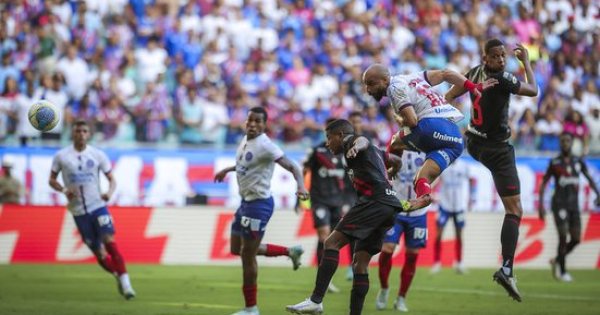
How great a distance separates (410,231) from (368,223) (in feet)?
13.9

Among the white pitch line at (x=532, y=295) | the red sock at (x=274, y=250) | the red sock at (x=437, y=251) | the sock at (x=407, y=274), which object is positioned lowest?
the red sock at (x=437, y=251)

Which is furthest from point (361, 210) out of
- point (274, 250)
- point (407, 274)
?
point (407, 274)

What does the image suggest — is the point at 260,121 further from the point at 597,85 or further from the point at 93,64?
the point at 597,85

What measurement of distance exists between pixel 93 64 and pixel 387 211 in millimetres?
16135

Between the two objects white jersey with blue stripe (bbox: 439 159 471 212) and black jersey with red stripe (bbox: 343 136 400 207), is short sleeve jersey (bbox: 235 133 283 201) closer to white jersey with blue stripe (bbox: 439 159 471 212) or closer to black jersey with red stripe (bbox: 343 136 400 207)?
black jersey with red stripe (bbox: 343 136 400 207)

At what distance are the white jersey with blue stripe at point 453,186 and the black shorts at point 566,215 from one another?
230 cm

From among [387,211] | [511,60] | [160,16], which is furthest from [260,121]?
[511,60]

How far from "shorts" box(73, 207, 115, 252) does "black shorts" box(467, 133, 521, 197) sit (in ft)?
21.7

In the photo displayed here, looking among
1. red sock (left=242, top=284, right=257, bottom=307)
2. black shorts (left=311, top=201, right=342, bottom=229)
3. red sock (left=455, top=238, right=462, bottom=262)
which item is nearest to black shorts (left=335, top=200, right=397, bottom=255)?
red sock (left=242, top=284, right=257, bottom=307)

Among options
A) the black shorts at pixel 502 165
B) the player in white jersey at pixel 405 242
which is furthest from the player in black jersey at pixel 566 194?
the black shorts at pixel 502 165

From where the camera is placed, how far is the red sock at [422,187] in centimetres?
1248

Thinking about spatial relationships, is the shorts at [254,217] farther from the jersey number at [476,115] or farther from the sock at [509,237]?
the sock at [509,237]

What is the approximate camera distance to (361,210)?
12359 mm

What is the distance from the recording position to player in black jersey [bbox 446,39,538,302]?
43.9 ft
